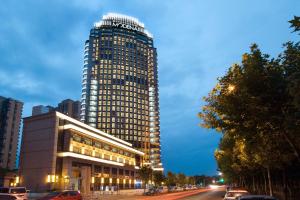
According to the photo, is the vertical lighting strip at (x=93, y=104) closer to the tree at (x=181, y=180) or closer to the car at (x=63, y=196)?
the tree at (x=181, y=180)

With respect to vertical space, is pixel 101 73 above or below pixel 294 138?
above

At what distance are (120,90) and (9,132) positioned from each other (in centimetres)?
6416

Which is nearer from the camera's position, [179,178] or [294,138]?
[294,138]

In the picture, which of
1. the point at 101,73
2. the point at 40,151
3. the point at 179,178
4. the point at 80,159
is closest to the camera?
the point at 40,151

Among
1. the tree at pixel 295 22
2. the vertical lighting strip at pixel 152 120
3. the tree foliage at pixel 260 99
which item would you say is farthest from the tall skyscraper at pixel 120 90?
the tree at pixel 295 22

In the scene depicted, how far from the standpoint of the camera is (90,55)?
186 metres

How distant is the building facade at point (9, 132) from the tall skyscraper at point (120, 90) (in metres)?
37.3

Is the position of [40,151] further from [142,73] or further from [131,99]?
[142,73]

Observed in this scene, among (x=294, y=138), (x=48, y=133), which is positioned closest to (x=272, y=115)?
(x=294, y=138)

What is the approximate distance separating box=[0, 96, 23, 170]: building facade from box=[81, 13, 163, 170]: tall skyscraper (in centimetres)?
3726

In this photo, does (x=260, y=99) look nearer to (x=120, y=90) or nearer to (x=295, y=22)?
(x=295, y=22)

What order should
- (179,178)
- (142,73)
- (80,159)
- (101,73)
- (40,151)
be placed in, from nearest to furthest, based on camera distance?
(40,151) → (80,159) → (179,178) → (101,73) → (142,73)

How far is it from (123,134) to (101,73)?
38311 millimetres

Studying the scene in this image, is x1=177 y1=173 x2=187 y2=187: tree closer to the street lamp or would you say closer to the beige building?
the beige building
